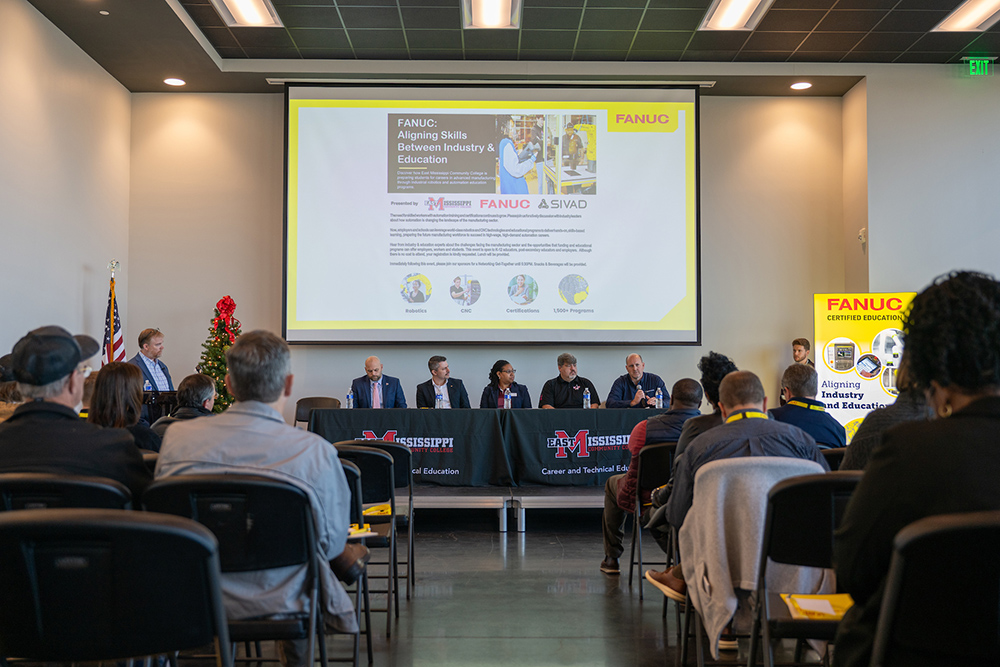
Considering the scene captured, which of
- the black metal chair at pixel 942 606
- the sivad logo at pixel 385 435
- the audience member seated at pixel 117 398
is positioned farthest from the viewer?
the sivad logo at pixel 385 435

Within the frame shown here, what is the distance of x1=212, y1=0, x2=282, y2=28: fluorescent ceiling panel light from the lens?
19.7 feet

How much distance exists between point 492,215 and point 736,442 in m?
5.05

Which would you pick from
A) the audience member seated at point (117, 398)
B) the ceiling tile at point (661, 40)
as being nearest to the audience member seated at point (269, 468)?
the audience member seated at point (117, 398)

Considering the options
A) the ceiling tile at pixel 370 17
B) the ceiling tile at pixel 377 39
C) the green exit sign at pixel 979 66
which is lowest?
the green exit sign at pixel 979 66

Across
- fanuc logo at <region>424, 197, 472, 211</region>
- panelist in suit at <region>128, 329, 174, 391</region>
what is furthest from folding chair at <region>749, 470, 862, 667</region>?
fanuc logo at <region>424, 197, 472, 211</region>

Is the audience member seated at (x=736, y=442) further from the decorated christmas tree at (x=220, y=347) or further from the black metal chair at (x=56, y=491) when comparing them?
the decorated christmas tree at (x=220, y=347)

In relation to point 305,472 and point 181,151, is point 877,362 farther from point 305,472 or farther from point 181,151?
point 181,151

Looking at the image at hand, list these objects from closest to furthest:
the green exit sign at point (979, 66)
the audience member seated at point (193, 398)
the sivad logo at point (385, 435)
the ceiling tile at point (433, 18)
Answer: the audience member seated at point (193, 398) → the sivad logo at point (385, 435) → the ceiling tile at point (433, 18) → the green exit sign at point (979, 66)

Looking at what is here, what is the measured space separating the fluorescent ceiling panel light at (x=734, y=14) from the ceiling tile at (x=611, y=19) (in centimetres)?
57

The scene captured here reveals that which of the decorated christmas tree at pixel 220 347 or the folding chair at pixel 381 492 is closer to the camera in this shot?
the folding chair at pixel 381 492

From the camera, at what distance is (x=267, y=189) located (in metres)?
7.53

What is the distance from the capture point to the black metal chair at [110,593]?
115 centimetres

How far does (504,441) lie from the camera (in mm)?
5414

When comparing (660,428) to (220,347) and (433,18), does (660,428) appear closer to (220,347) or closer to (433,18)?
(433,18)
